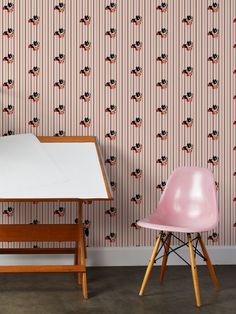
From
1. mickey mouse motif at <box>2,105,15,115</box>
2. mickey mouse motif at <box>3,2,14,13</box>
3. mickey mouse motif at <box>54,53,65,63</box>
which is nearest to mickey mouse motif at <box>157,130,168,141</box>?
mickey mouse motif at <box>54,53,65,63</box>

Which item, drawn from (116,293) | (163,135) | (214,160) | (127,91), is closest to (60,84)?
(127,91)

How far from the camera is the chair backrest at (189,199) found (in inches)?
135

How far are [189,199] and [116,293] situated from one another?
0.79 metres

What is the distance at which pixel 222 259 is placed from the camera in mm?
4090

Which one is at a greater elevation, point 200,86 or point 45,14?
point 45,14

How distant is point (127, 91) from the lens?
13.3 feet

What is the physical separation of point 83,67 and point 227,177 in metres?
1.39

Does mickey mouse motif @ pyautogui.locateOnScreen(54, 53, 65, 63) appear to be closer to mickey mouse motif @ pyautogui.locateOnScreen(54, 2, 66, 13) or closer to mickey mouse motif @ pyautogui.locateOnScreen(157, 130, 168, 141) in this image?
mickey mouse motif @ pyautogui.locateOnScreen(54, 2, 66, 13)

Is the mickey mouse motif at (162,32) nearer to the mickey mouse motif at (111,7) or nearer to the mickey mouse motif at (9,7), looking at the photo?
the mickey mouse motif at (111,7)

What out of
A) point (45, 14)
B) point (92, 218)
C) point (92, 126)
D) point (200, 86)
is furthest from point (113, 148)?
point (45, 14)

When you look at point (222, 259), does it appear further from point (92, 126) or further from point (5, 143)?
point (5, 143)

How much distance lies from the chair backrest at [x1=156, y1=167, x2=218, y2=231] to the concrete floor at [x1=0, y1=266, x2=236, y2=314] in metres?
0.42

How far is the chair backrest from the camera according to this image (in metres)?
3.43

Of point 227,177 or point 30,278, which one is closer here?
point 30,278
